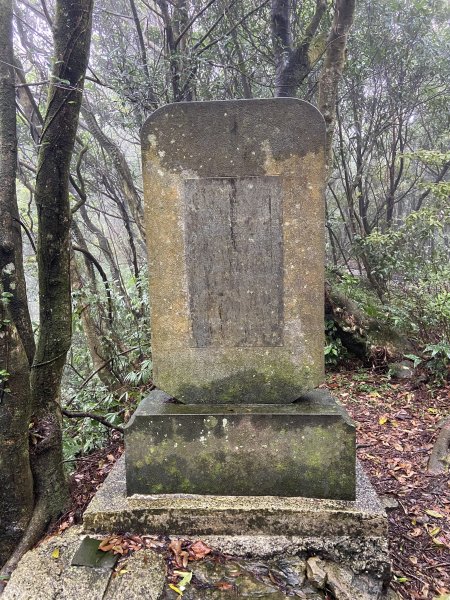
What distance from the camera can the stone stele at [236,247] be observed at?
92.4 inches

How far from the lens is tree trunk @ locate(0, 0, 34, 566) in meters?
2.34

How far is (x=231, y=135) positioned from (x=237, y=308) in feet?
3.26

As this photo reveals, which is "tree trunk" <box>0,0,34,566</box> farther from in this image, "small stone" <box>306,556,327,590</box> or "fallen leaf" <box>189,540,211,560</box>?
"small stone" <box>306,556,327,590</box>

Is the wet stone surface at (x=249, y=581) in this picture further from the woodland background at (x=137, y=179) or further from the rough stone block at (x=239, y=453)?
the woodland background at (x=137, y=179)

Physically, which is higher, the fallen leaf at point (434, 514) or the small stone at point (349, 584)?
the small stone at point (349, 584)

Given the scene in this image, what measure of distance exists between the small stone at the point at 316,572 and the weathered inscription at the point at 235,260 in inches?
44.6

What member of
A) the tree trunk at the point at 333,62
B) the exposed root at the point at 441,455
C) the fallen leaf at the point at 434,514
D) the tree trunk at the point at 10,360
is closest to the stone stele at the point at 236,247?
the tree trunk at the point at 10,360

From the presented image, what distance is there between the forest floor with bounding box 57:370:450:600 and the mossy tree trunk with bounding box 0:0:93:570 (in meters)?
0.26

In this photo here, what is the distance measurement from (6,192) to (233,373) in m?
1.78

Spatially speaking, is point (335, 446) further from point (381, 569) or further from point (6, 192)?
point (6, 192)

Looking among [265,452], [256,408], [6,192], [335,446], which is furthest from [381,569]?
[6,192]

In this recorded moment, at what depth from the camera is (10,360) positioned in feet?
7.68

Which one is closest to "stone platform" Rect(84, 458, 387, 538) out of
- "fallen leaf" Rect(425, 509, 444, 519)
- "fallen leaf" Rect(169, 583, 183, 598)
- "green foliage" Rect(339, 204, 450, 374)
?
"fallen leaf" Rect(169, 583, 183, 598)

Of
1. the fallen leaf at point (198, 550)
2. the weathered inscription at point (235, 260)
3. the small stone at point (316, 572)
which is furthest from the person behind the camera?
the weathered inscription at point (235, 260)
